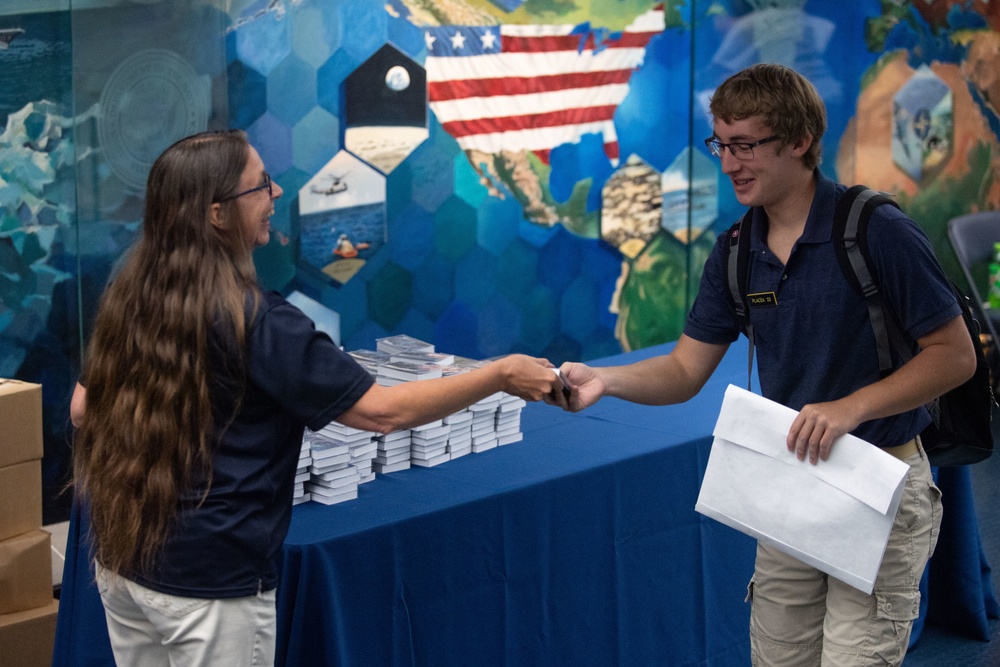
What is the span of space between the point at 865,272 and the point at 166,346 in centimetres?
117

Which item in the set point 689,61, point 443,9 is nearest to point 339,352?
point 443,9

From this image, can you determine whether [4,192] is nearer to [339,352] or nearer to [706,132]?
[339,352]

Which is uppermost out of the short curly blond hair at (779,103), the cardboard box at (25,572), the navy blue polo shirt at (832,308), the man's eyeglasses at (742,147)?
the short curly blond hair at (779,103)

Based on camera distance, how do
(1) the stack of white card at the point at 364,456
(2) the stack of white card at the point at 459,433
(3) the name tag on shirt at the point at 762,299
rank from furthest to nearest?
(2) the stack of white card at the point at 459,433 → (1) the stack of white card at the point at 364,456 → (3) the name tag on shirt at the point at 762,299

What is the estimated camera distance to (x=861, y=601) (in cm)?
201

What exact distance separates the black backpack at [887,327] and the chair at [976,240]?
4.55 metres

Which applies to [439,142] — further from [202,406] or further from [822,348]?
[202,406]

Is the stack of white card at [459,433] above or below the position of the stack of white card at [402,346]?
below

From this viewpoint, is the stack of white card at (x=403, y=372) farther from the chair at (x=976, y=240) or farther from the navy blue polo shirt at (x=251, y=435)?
the chair at (x=976, y=240)

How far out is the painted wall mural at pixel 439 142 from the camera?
3.40m

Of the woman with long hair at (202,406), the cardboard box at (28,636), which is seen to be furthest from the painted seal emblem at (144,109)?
the woman with long hair at (202,406)

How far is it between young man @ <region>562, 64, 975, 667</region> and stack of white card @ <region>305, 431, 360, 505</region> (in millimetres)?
902

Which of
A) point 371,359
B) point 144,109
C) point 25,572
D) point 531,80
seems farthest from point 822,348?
point 531,80

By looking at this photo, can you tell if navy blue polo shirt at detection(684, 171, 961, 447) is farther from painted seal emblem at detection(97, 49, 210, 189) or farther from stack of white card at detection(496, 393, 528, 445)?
painted seal emblem at detection(97, 49, 210, 189)
